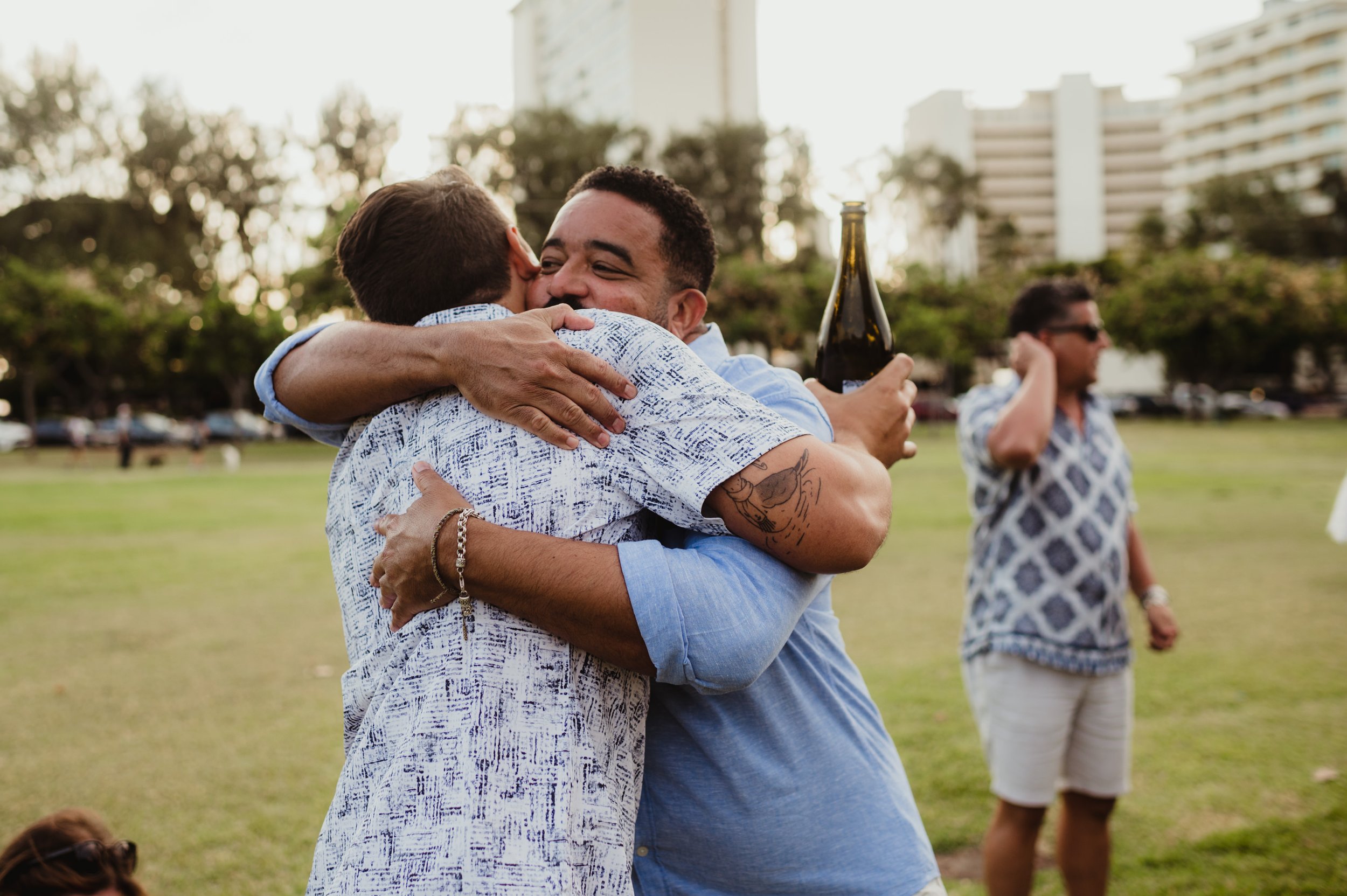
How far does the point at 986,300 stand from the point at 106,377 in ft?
145

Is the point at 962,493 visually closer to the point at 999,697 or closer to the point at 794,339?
the point at 999,697

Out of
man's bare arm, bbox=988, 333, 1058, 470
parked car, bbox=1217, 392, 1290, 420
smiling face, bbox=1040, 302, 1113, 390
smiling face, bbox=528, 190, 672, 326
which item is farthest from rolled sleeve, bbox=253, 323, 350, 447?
parked car, bbox=1217, 392, 1290, 420

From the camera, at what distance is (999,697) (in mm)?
4137

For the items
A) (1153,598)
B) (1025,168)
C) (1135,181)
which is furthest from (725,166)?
(1135,181)

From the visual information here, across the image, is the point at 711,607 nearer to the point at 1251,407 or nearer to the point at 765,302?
the point at 765,302

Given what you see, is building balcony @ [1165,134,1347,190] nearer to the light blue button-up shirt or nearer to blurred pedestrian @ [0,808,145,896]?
the light blue button-up shirt

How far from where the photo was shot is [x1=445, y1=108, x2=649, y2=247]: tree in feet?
172

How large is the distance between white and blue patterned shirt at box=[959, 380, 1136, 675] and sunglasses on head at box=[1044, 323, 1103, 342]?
282mm

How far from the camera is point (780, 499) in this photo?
5.06ft

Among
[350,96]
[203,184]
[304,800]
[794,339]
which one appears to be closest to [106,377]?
[203,184]

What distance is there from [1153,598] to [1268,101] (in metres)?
108

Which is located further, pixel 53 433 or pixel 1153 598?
pixel 53 433

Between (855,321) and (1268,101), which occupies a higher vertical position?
(1268,101)

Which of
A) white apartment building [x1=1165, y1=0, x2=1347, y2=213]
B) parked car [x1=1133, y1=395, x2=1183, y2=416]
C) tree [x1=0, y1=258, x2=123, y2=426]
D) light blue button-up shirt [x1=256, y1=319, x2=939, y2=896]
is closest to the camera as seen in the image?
light blue button-up shirt [x1=256, y1=319, x2=939, y2=896]
